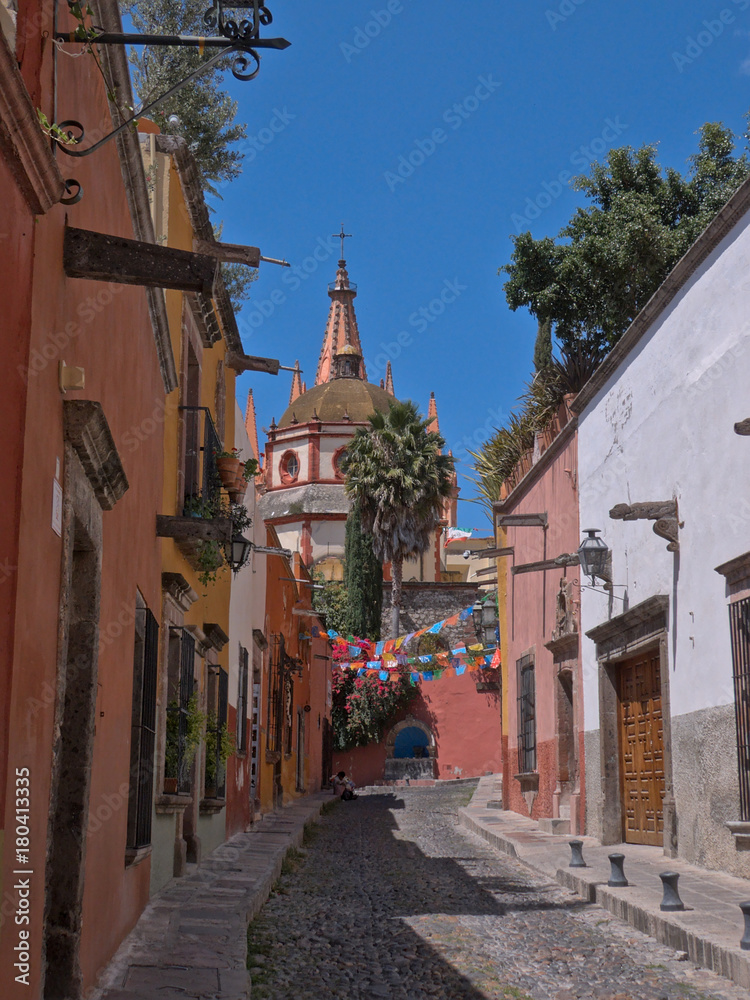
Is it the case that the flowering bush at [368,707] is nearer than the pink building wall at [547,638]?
No

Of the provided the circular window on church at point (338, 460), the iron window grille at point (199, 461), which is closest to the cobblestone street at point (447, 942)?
the iron window grille at point (199, 461)

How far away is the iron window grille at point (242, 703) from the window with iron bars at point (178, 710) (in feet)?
17.0

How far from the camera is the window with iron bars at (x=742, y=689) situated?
8.83 m

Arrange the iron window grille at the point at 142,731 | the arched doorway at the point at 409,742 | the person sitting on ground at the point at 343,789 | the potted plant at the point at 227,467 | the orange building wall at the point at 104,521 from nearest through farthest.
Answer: the orange building wall at the point at 104,521 → the iron window grille at the point at 142,731 → the potted plant at the point at 227,467 → the person sitting on ground at the point at 343,789 → the arched doorway at the point at 409,742

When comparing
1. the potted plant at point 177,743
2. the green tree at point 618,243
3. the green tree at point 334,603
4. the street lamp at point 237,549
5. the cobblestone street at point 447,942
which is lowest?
the cobblestone street at point 447,942

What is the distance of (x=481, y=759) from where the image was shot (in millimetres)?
36781

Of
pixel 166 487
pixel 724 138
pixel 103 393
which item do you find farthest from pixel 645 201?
pixel 103 393

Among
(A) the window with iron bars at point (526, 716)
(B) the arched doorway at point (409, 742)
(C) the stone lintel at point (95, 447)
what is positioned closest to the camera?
(C) the stone lintel at point (95, 447)

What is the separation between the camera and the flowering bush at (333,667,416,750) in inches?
1448

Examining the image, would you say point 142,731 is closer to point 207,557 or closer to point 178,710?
point 178,710

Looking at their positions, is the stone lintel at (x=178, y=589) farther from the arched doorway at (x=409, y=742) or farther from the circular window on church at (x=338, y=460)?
the circular window on church at (x=338, y=460)

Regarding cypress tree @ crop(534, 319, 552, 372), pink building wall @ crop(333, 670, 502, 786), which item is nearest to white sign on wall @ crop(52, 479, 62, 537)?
cypress tree @ crop(534, 319, 552, 372)

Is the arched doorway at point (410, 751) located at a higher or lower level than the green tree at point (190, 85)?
lower

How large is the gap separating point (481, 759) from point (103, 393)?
1287 inches
